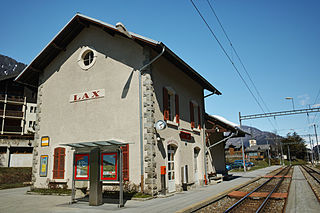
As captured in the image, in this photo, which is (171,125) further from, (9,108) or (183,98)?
(9,108)

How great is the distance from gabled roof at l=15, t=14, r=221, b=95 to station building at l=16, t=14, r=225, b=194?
1.9 inches

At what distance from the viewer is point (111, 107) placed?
11297 millimetres

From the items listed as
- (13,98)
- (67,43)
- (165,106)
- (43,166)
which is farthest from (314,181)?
(13,98)

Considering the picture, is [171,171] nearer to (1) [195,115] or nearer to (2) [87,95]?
(1) [195,115]

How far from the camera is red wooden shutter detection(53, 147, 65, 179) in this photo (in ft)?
39.0

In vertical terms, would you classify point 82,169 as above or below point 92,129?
below

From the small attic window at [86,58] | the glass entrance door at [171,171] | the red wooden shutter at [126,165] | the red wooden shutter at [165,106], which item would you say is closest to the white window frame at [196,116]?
the glass entrance door at [171,171]

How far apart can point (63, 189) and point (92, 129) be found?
3.07 meters

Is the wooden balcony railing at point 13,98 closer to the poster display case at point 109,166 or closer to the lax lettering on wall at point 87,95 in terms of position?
→ the lax lettering on wall at point 87,95

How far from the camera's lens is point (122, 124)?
10844 millimetres

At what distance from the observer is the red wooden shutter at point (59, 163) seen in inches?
468

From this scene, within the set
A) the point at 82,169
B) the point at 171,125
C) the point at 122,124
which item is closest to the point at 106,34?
the point at 122,124

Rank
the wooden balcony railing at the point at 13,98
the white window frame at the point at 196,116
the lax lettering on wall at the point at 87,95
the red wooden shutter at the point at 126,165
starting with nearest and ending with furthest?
the red wooden shutter at the point at 126,165
the lax lettering on wall at the point at 87,95
the white window frame at the point at 196,116
the wooden balcony railing at the point at 13,98

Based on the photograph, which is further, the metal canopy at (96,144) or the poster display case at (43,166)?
the poster display case at (43,166)
